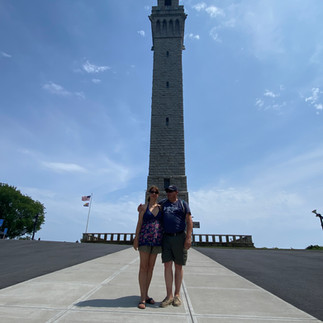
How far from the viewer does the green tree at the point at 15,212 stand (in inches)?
1510

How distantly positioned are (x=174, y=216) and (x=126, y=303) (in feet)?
4.68

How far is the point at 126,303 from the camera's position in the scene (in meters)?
3.18

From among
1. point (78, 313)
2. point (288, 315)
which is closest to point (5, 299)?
point (78, 313)

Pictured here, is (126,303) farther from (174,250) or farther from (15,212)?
(15,212)

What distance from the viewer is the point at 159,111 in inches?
1171

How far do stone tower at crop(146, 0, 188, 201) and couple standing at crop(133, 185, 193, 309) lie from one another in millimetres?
22130

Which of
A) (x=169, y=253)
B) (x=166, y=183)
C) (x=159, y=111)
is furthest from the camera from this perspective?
(x=159, y=111)

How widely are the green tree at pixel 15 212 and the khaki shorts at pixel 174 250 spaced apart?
41021 millimetres

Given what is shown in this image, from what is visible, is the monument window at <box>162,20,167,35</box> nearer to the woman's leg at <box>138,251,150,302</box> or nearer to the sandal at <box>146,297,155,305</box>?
the woman's leg at <box>138,251,150,302</box>

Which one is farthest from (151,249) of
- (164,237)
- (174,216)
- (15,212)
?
(15,212)

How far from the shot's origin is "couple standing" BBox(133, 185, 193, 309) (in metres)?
3.42

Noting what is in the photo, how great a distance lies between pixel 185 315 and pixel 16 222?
44991mm

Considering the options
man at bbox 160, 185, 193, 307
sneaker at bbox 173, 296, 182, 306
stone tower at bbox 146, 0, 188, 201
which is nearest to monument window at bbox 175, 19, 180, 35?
stone tower at bbox 146, 0, 188, 201

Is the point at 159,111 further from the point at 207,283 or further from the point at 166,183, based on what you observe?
the point at 207,283
